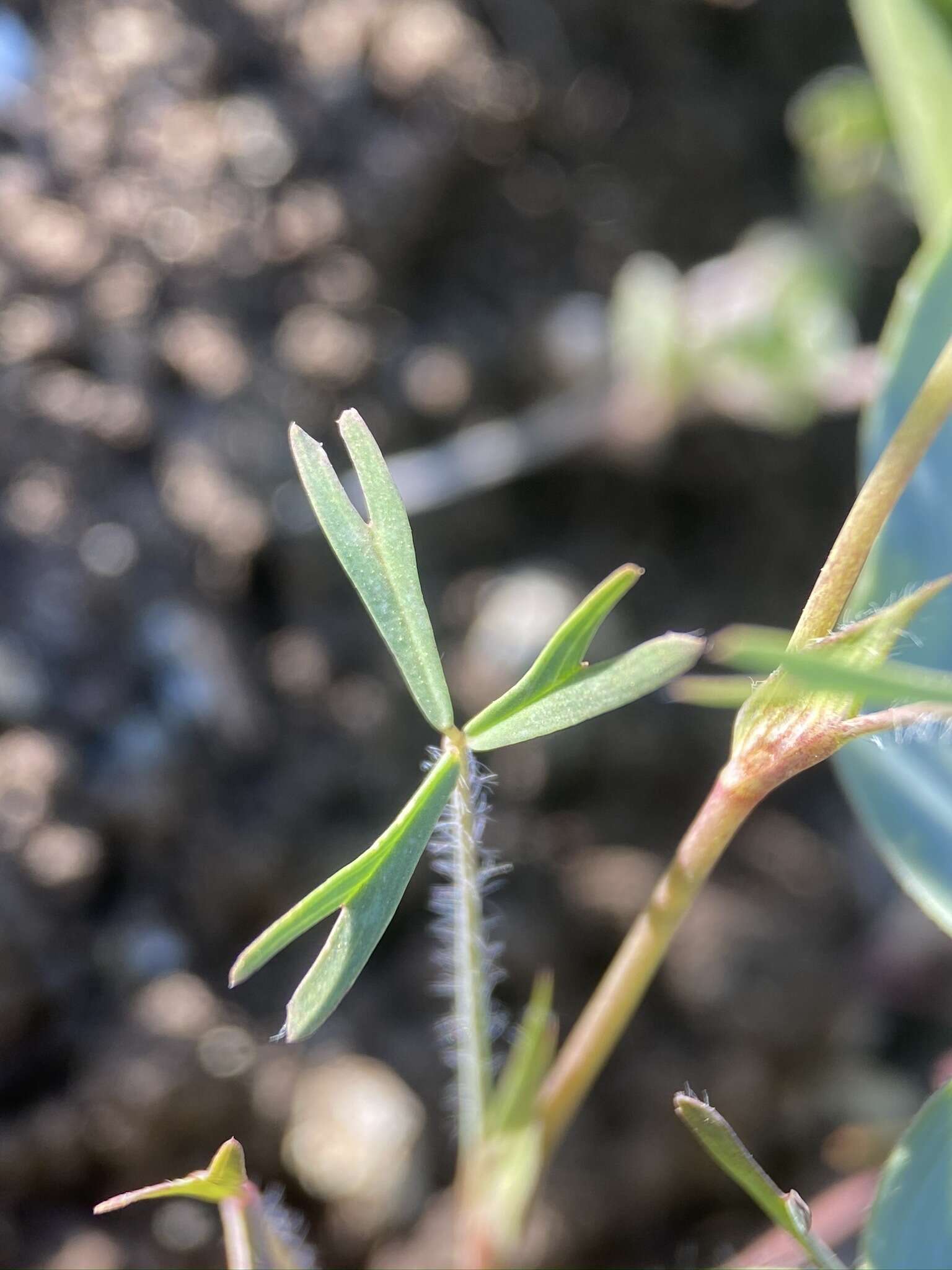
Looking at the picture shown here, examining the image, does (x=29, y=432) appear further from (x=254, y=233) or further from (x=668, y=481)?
(x=668, y=481)

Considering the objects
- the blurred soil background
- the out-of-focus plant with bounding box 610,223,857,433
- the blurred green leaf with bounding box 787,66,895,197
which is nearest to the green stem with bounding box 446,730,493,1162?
the blurred soil background

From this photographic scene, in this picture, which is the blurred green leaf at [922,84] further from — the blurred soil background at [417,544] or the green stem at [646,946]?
the blurred soil background at [417,544]

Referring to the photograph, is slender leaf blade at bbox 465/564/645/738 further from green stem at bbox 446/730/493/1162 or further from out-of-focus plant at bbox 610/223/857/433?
out-of-focus plant at bbox 610/223/857/433

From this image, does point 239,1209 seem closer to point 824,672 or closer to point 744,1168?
point 744,1168

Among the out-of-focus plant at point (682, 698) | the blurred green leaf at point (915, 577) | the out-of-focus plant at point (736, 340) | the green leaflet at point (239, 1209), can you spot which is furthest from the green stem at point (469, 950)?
the out-of-focus plant at point (736, 340)

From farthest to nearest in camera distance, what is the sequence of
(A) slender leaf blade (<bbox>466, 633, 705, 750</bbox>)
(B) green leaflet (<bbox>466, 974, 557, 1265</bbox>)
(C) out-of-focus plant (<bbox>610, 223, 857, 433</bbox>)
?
(C) out-of-focus plant (<bbox>610, 223, 857, 433</bbox>) < (B) green leaflet (<bbox>466, 974, 557, 1265</bbox>) < (A) slender leaf blade (<bbox>466, 633, 705, 750</bbox>)

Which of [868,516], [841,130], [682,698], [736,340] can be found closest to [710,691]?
[682,698]

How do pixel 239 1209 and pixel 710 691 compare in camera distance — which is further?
pixel 239 1209

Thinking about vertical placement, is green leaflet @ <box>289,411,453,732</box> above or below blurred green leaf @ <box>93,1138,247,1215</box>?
above
